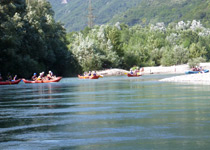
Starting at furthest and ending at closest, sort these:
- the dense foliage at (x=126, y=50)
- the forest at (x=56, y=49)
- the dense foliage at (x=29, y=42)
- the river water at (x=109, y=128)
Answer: the dense foliage at (x=126, y=50), the forest at (x=56, y=49), the dense foliage at (x=29, y=42), the river water at (x=109, y=128)

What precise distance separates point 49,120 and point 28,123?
0.97 meters

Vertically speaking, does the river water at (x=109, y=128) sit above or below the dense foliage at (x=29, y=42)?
below

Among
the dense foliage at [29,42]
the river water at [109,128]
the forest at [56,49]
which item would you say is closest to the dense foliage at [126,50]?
the forest at [56,49]

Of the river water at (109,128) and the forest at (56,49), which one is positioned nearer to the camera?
the river water at (109,128)

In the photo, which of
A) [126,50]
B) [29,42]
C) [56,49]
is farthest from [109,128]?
[126,50]

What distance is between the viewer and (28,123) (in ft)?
55.0

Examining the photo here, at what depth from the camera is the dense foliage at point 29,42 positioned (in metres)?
64.4

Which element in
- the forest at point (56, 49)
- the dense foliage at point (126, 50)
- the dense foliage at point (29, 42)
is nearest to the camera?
the dense foliage at point (29, 42)

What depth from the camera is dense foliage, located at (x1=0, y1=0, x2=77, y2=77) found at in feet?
211

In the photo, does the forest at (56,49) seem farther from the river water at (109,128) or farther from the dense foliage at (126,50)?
the river water at (109,128)

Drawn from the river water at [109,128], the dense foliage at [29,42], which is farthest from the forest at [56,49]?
the river water at [109,128]

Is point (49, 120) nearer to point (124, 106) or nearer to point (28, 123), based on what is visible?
point (28, 123)

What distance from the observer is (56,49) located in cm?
8656

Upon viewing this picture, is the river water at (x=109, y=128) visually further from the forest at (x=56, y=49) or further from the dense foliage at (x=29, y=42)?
the forest at (x=56, y=49)
